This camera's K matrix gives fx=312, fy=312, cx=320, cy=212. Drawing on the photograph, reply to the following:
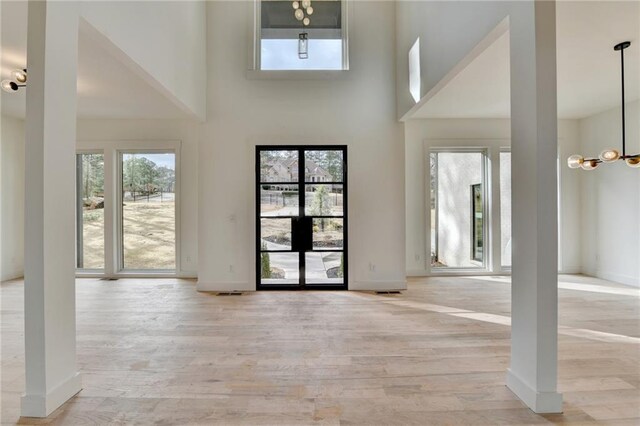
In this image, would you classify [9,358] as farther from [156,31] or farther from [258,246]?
[156,31]

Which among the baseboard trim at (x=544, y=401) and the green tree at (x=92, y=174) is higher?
the green tree at (x=92, y=174)

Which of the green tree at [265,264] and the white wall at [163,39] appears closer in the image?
the white wall at [163,39]

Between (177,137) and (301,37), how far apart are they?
9.52 feet

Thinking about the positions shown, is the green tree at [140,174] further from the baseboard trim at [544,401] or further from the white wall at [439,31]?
the baseboard trim at [544,401]

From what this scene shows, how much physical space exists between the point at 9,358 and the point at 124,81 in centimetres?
→ 324

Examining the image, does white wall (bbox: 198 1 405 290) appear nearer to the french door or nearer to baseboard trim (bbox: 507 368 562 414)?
the french door

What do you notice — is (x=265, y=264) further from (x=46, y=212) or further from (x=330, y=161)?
(x=46, y=212)

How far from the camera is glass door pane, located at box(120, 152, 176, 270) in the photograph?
593 cm

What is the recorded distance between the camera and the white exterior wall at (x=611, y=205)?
5121mm

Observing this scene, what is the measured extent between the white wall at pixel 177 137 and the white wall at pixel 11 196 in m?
1.17

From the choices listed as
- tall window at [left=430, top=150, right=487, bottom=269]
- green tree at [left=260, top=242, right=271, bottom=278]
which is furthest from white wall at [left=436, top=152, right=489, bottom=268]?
green tree at [left=260, top=242, right=271, bottom=278]

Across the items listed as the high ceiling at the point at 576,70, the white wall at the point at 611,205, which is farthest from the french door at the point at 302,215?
the white wall at the point at 611,205

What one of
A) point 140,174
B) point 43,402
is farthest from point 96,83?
point 43,402

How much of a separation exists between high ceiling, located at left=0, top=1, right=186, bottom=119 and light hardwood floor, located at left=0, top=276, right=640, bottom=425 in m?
2.65
